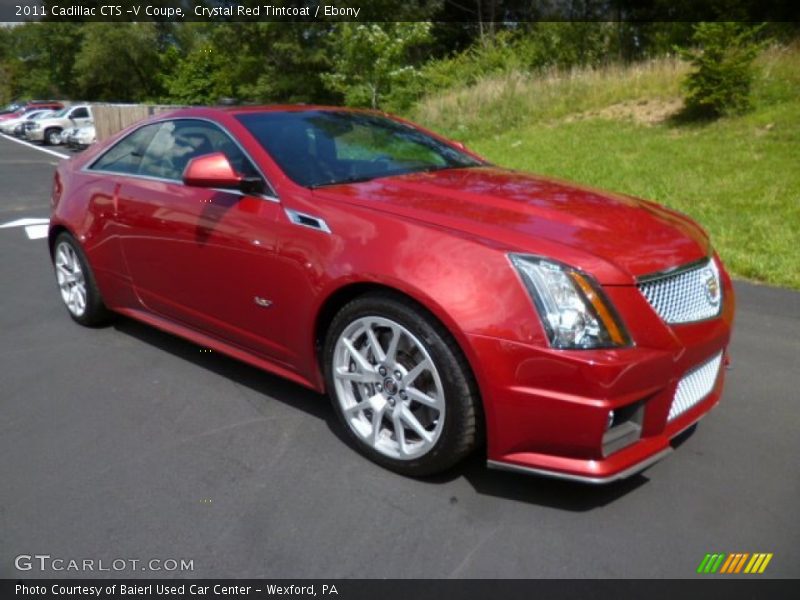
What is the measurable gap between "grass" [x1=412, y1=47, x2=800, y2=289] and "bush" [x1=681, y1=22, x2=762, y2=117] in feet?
1.04

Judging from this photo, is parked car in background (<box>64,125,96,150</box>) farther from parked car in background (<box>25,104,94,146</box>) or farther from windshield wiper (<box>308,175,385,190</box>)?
windshield wiper (<box>308,175,385,190</box>)

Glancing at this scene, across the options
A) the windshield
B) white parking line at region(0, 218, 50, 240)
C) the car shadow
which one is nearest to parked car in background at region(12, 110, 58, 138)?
white parking line at region(0, 218, 50, 240)

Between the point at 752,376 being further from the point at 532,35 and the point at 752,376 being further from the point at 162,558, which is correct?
the point at 532,35

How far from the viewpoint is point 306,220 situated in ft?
10.5

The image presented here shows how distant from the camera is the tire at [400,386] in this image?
2.74 m

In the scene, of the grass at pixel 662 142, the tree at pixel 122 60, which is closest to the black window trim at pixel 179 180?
the grass at pixel 662 142

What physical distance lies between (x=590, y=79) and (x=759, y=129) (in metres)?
6.28

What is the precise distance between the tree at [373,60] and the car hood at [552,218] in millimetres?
14988

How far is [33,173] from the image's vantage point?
55.5 feet

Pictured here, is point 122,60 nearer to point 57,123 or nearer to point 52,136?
point 57,123

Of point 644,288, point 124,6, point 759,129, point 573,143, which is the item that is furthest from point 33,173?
point 124,6

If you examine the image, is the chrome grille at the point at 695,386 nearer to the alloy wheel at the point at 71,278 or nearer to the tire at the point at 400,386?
the tire at the point at 400,386

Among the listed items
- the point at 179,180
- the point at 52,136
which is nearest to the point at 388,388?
the point at 179,180

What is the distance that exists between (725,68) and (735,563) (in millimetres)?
11509
